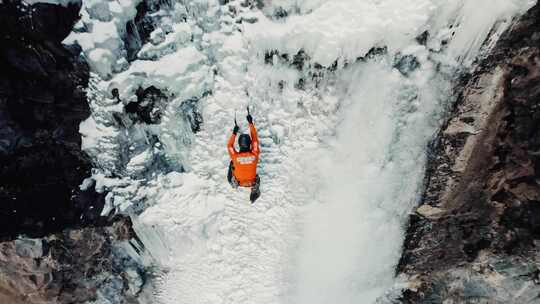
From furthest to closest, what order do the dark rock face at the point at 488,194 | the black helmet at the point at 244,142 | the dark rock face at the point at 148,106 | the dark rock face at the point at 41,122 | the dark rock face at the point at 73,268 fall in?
the dark rock face at the point at 73,268, the dark rock face at the point at 148,106, the black helmet at the point at 244,142, the dark rock face at the point at 488,194, the dark rock face at the point at 41,122

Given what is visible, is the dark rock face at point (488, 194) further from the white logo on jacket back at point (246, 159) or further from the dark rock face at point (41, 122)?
the dark rock face at point (41, 122)

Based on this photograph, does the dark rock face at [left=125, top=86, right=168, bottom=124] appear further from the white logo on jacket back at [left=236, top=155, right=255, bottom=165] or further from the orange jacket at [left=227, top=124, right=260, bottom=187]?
the white logo on jacket back at [left=236, top=155, right=255, bottom=165]

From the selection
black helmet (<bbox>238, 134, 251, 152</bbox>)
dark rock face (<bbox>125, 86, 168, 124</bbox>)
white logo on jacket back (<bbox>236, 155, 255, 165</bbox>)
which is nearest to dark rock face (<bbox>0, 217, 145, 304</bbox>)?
dark rock face (<bbox>125, 86, 168, 124</bbox>)

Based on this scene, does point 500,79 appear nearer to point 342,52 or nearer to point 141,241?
point 342,52

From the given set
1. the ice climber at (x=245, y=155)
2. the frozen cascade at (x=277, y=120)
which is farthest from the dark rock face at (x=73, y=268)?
the ice climber at (x=245, y=155)

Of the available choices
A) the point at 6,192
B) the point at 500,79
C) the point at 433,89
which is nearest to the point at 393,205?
the point at 433,89

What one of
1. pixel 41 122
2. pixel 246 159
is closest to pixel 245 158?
pixel 246 159
